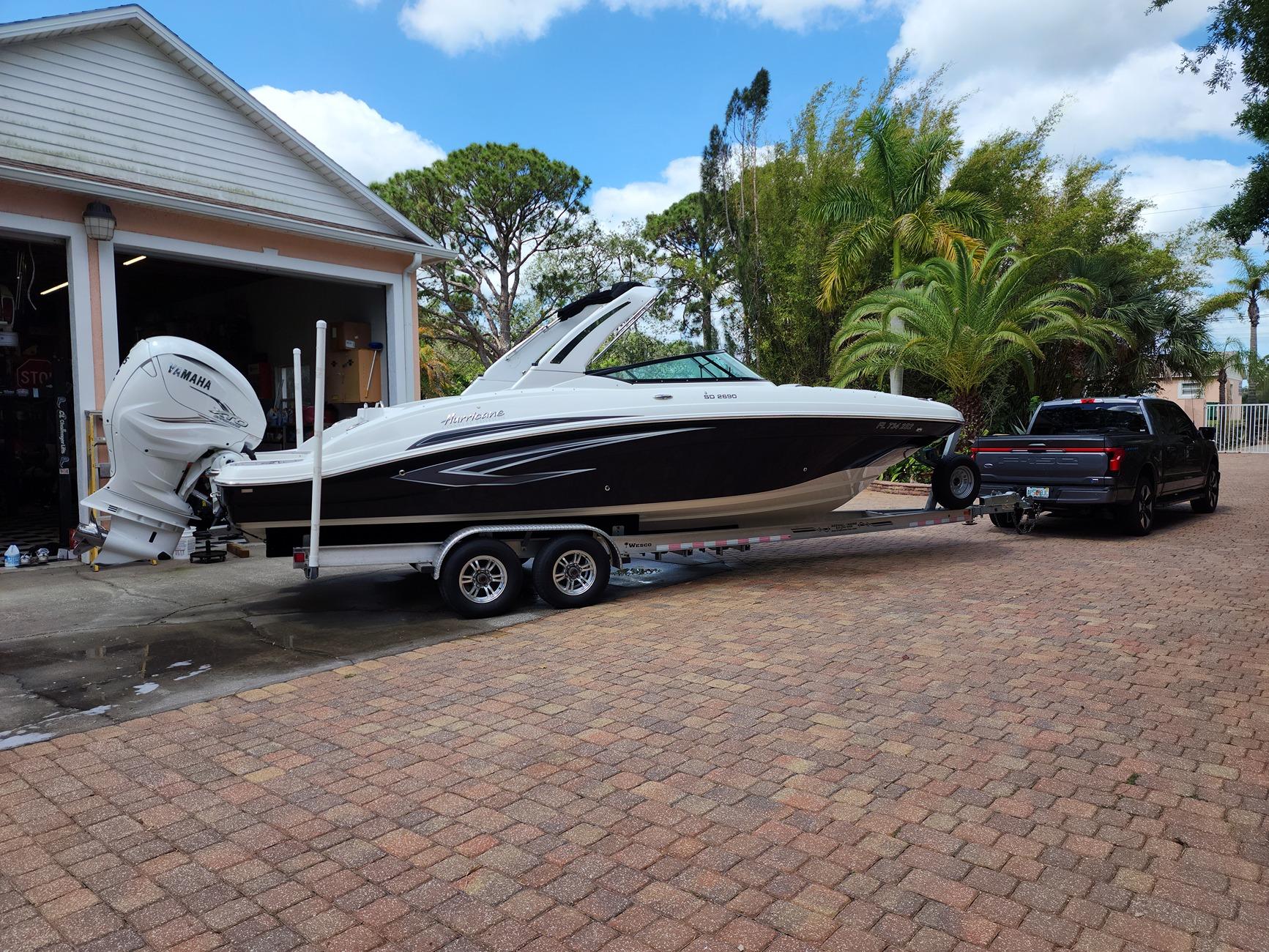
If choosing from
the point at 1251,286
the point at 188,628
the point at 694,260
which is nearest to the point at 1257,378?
the point at 1251,286

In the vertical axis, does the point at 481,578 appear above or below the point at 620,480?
below

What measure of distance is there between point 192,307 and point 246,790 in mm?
15785

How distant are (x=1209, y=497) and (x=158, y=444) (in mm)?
13393

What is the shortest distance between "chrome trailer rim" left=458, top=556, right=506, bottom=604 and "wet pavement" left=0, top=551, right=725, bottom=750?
0.19m

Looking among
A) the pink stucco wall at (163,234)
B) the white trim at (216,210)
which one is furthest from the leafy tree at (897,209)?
the pink stucco wall at (163,234)

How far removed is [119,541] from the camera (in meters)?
6.99

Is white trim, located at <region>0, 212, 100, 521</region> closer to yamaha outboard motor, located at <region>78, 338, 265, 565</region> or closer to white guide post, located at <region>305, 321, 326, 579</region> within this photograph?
yamaha outboard motor, located at <region>78, 338, 265, 565</region>

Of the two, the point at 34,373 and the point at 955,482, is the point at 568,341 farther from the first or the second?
the point at 34,373

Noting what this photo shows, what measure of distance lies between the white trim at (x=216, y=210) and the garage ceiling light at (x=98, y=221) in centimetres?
14

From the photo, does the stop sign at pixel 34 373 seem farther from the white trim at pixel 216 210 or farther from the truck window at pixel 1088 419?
the truck window at pixel 1088 419

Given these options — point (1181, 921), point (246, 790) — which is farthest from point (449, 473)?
point (1181, 921)

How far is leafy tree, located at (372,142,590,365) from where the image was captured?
30000 millimetres

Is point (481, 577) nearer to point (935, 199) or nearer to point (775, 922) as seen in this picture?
point (775, 922)

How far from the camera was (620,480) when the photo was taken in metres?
7.21
